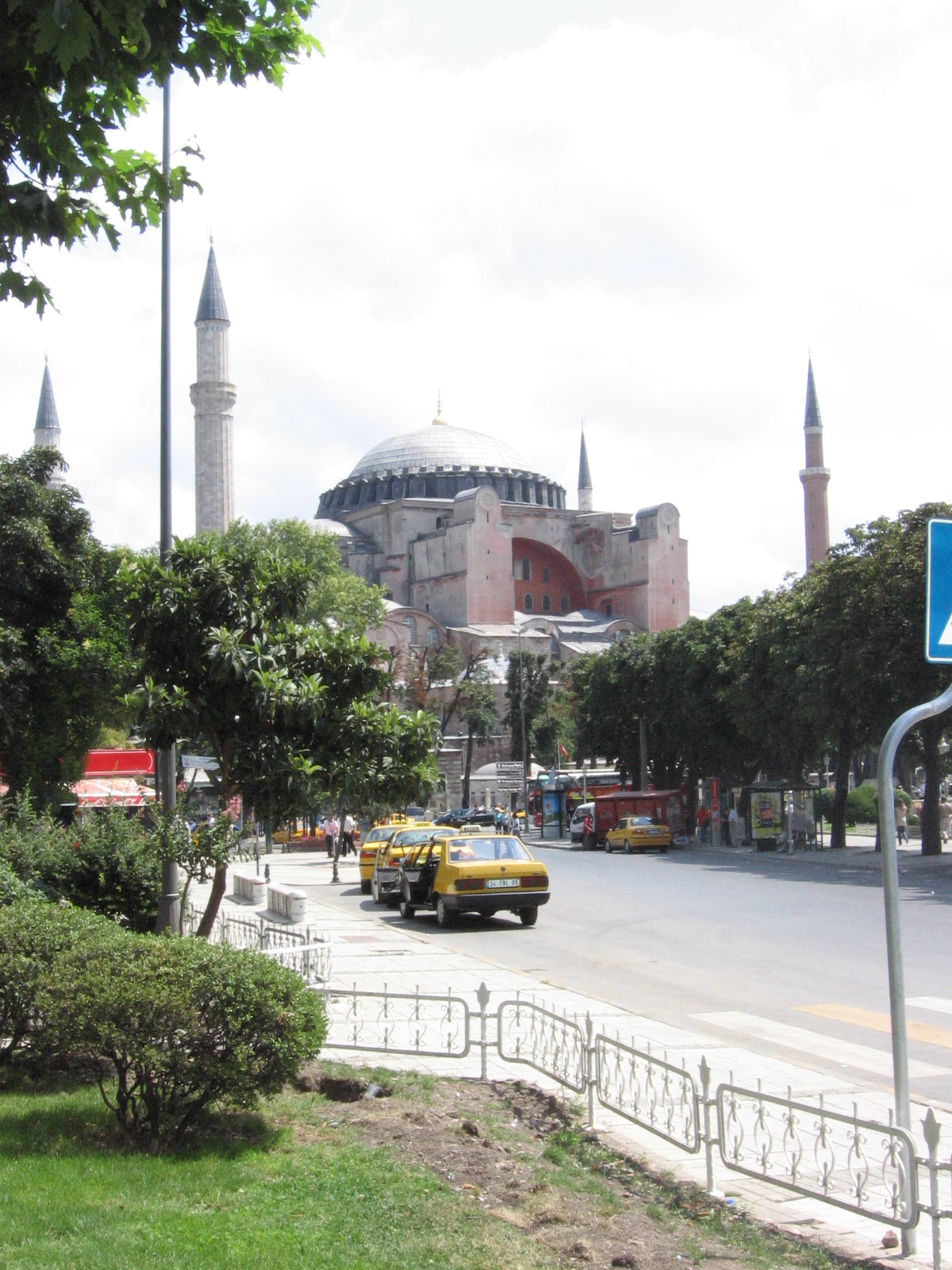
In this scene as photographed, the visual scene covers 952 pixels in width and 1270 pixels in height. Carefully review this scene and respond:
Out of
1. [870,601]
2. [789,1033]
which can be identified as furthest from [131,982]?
[870,601]

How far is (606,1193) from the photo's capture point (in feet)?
18.8

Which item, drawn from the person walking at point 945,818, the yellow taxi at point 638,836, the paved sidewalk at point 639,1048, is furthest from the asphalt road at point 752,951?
the yellow taxi at point 638,836

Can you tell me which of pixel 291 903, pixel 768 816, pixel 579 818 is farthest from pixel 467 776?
pixel 291 903

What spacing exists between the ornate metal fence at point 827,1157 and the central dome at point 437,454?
91.6 m

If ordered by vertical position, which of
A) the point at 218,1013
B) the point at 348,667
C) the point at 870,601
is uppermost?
the point at 870,601

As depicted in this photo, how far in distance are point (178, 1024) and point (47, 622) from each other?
15.3 m

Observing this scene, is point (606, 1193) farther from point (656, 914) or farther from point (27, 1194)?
point (656, 914)

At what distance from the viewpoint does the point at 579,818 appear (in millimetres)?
45562

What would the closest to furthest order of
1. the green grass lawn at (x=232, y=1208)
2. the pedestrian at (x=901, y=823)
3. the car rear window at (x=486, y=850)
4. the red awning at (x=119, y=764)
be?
the green grass lawn at (x=232, y=1208) → the car rear window at (x=486, y=850) → the red awning at (x=119, y=764) → the pedestrian at (x=901, y=823)

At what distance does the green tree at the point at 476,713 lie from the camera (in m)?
66.1

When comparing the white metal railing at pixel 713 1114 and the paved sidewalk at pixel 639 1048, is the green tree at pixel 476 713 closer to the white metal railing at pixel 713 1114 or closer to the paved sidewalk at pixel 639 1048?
the paved sidewalk at pixel 639 1048

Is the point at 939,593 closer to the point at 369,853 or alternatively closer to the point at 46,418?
the point at 369,853

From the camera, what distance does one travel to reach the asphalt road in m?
10.3

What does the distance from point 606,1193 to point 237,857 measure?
6405 millimetres
